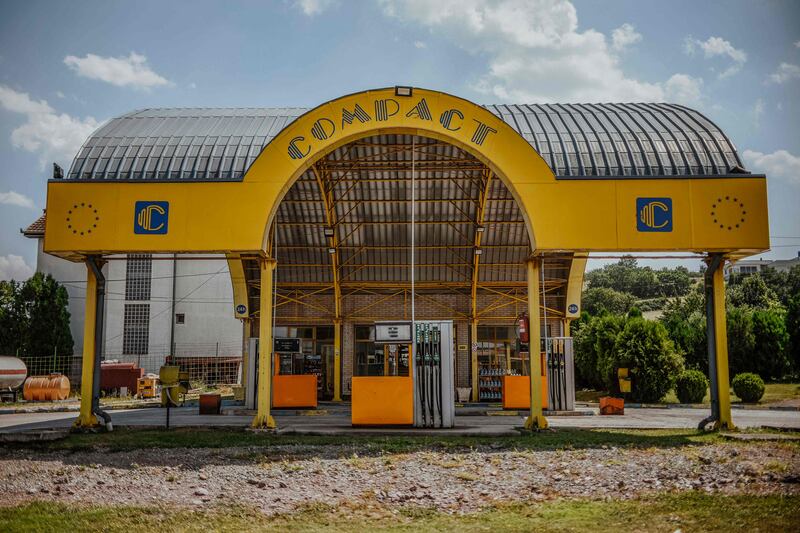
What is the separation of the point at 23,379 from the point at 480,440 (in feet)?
77.7

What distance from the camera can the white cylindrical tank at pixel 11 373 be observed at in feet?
91.4

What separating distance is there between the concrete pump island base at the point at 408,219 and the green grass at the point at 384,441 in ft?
3.35

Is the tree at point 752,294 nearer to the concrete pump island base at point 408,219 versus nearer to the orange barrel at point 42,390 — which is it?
the concrete pump island base at point 408,219

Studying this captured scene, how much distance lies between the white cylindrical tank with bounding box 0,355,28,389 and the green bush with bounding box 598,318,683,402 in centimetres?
2548

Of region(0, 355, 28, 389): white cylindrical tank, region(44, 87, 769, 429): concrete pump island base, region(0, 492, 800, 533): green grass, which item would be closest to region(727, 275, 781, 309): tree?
region(44, 87, 769, 429): concrete pump island base

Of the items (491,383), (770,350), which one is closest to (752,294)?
(770,350)

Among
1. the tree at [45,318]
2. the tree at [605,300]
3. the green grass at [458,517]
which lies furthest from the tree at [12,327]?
the tree at [605,300]

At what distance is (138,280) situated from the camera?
1563 inches

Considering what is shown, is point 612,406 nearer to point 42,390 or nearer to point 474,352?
point 474,352

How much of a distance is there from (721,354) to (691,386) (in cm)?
1178

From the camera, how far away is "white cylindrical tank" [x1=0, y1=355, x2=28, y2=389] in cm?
2786

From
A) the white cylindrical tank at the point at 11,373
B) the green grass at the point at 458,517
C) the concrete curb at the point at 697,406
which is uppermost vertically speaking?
the white cylindrical tank at the point at 11,373

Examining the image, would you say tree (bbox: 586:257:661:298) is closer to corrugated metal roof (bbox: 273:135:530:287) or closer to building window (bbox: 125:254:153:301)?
building window (bbox: 125:254:153:301)

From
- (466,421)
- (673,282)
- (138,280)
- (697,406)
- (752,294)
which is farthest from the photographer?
(673,282)
